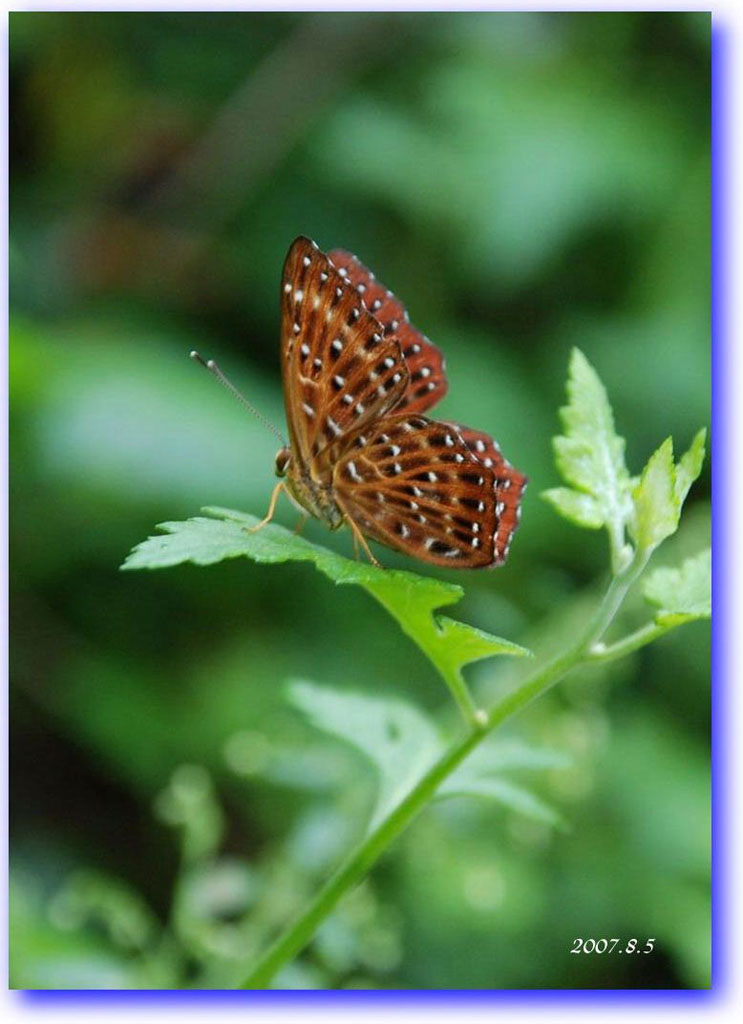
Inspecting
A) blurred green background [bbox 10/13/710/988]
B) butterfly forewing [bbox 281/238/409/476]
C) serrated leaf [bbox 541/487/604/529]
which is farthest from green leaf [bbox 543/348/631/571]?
blurred green background [bbox 10/13/710/988]

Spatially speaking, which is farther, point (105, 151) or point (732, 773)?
point (105, 151)

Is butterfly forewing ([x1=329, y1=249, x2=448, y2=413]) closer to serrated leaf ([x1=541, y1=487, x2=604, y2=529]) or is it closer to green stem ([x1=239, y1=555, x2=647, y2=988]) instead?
serrated leaf ([x1=541, y1=487, x2=604, y2=529])

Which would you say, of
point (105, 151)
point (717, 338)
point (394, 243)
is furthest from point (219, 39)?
point (717, 338)

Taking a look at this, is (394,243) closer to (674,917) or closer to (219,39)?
(219,39)

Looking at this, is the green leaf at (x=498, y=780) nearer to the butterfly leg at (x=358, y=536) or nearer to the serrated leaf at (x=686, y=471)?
the butterfly leg at (x=358, y=536)

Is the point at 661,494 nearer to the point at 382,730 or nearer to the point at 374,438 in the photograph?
the point at 374,438
